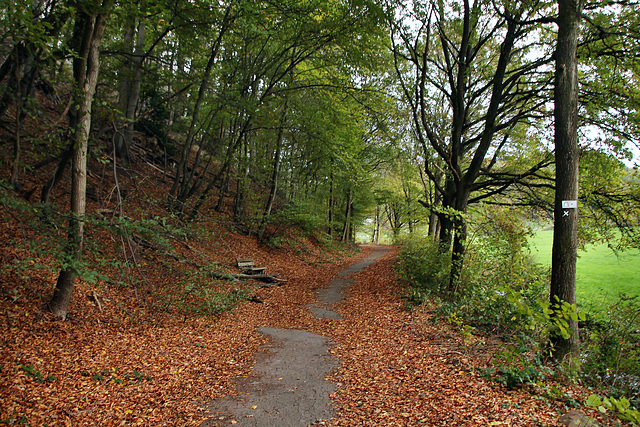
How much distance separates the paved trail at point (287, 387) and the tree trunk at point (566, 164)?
3268 millimetres

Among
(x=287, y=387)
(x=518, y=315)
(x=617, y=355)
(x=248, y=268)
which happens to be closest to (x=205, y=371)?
(x=287, y=387)

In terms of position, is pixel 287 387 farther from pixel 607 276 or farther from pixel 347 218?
pixel 347 218

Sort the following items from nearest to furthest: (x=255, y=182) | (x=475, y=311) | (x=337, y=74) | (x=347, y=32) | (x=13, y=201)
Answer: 1. (x=13, y=201)
2. (x=475, y=311)
3. (x=347, y=32)
4. (x=337, y=74)
5. (x=255, y=182)

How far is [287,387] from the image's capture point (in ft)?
14.1

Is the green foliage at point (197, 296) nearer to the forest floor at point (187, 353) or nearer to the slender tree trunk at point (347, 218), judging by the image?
the forest floor at point (187, 353)

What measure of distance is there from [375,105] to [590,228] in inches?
277

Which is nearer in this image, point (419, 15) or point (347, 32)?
point (419, 15)

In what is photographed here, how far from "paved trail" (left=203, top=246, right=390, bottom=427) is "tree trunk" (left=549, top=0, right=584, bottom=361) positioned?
3.27 metres

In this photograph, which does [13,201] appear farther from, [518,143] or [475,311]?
[518,143]

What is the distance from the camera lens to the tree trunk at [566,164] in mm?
4547

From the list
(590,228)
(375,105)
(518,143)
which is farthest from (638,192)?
(375,105)

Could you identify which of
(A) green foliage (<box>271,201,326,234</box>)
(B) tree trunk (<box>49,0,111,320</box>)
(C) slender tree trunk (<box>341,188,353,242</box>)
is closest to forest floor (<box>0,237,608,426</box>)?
(B) tree trunk (<box>49,0,111,320</box>)

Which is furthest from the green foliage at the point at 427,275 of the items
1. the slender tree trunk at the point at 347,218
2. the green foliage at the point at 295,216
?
the slender tree trunk at the point at 347,218

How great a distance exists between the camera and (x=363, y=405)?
12.3ft
